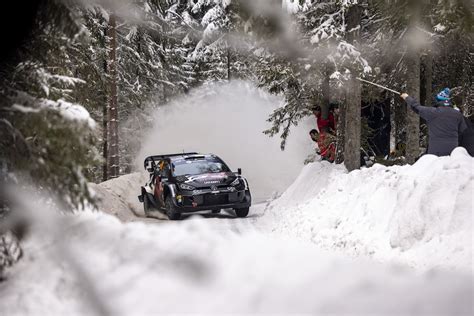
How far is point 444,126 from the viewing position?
998cm

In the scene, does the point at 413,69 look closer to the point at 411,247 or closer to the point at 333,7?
the point at 333,7

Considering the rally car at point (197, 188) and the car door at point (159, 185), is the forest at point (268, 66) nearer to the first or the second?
the car door at point (159, 185)

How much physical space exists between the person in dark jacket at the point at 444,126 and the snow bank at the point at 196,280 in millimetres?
5293

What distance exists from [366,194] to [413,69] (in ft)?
19.0

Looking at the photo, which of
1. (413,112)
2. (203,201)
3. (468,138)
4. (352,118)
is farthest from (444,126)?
(203,201)

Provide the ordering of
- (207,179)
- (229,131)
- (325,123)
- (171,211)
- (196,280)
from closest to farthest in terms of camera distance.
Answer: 1. (196,280)
2. (171,211)
3. (207,179)
4. (325,123)
5. (229,131)

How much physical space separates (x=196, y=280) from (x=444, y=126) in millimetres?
6481

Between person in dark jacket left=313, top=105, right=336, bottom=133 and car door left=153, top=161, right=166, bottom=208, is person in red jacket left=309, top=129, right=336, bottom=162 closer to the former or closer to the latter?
person in dark jacket left=313, top=105, right=336, bottom=133

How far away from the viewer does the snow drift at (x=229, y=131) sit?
38250 millimetres

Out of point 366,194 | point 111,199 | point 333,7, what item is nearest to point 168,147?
point 111,199

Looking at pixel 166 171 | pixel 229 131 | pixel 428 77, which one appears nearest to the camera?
pixel 166 171

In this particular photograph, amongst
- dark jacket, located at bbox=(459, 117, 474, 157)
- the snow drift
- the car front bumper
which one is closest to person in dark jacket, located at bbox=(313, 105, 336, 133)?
the car front bumper

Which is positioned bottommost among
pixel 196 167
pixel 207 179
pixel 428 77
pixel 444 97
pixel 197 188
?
pixel 197 188

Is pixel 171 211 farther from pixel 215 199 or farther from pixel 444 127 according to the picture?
pixel 444 127
